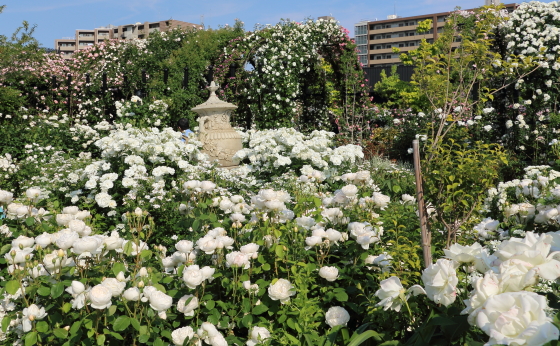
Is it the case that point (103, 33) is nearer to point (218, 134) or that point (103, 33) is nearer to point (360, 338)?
point (218, 134)

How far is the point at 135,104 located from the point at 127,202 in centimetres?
671

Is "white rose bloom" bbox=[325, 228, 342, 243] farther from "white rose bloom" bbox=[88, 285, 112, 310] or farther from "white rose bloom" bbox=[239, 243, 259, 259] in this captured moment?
"white rose bloom" bbox=[88, 285, 112, 310]

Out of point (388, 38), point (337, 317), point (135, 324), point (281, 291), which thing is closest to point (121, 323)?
point (135, 324)

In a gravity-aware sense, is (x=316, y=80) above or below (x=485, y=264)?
above

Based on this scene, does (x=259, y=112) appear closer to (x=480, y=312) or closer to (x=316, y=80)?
(x=316, y=80)

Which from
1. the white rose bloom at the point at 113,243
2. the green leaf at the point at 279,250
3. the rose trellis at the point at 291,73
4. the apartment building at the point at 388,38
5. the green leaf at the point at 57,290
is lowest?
the green leaf at the point at 57,290

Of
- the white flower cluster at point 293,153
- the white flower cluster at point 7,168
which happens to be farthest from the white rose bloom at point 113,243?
the white flower cluster at point 7,168

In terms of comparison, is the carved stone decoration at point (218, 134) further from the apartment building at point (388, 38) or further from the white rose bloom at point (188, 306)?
the apartment building at point (388, 38)

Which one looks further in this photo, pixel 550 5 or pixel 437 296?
pixel 550 5

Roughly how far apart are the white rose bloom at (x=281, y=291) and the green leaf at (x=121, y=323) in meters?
0.57

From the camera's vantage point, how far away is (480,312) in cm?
106

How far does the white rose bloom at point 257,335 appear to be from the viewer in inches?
72.1

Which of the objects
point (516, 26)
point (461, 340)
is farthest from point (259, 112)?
point (461, 340)

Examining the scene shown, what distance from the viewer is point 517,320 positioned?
0.98m
